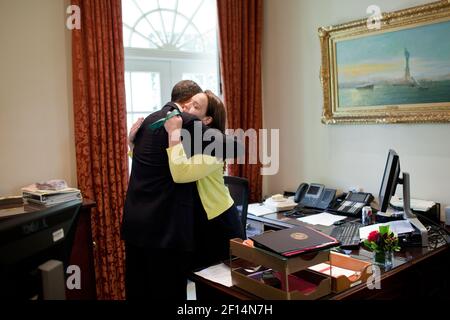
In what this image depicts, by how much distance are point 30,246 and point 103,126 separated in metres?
1.95

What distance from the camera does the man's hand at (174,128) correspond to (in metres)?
1.87

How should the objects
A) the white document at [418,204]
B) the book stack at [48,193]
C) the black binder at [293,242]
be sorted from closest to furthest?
1. the black binder at [293,242]
2. the book stack at [48,193]
3. the white document at [418,204]

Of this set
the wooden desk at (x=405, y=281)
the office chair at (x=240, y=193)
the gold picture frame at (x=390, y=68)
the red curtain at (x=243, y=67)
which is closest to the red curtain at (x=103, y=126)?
the office chair at (x=240, y=193)

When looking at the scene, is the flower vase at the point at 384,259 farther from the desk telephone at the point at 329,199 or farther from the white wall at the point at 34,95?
the white wall at the point at 34,95

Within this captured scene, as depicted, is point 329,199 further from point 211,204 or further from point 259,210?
point 211,204

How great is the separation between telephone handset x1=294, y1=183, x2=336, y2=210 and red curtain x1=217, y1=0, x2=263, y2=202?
0.54 m

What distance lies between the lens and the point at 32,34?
2686mm

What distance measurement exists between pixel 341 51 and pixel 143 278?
2131 millimetres

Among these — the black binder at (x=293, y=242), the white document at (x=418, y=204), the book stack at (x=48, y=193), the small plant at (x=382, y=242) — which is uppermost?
the book stack at (x=48, y=193)

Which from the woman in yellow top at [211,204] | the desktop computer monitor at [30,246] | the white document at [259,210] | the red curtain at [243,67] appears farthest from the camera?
the red curtain at [243,67]

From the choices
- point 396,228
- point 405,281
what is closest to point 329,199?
point 396,228

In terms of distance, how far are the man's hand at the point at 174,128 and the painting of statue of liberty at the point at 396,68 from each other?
1.63m

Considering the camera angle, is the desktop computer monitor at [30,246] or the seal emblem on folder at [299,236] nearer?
the desktop computer monitor at [30,246]
